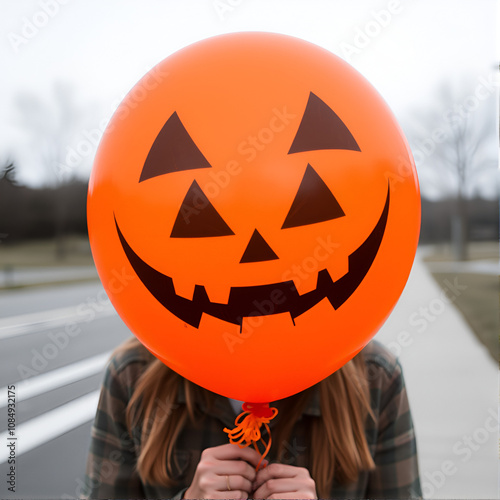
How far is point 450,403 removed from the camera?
5.35m

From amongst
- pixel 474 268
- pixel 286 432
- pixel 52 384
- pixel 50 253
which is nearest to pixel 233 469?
pixel 286 432

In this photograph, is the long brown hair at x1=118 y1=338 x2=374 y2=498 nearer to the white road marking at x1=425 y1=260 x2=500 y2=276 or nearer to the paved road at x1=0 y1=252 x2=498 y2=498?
the paved road at x1=0 y1=252 x2=498 y2=498

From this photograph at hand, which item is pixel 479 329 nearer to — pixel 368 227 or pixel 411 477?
pixel 411 477

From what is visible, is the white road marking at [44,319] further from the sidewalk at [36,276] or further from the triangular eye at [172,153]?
the triangular eye at [172,153]

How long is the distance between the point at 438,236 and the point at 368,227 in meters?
38.3

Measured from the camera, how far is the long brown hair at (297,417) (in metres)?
1.44

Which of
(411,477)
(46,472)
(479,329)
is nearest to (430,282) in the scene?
(479,329)

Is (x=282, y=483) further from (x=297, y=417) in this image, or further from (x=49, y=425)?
(x=49, y=425)

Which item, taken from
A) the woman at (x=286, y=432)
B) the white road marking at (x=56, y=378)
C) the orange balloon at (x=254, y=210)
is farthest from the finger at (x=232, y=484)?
the white road marking at (x=56, y=378)

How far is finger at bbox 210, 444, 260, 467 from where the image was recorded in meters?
1.15

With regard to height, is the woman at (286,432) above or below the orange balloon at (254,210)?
below

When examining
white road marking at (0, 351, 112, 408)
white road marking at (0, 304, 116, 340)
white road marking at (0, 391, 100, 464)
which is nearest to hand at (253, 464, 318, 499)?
white road marking at (0, 391, 100, 464)

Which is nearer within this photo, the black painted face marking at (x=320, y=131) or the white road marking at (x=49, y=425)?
the black painted face marking at (x=320, y=131)

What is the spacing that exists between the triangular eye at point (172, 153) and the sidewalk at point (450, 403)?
12.3ft
